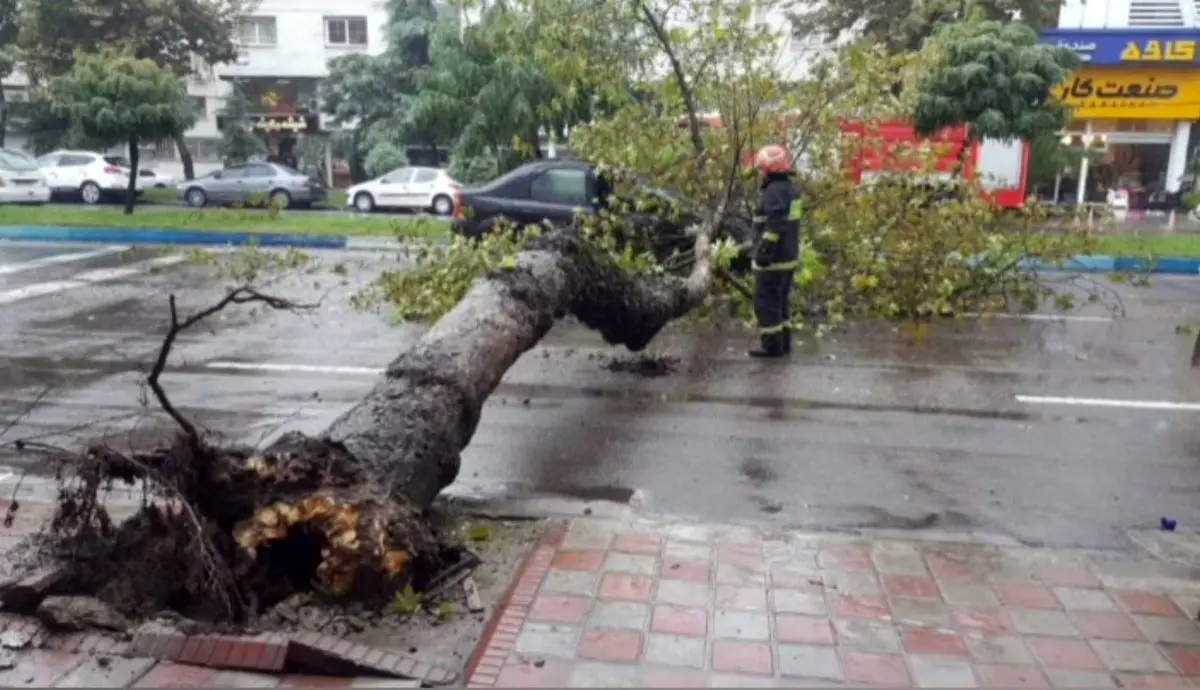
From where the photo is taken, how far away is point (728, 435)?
22.4 feet

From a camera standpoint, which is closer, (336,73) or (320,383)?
(320,383)

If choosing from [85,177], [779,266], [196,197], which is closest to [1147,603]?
[779,266]

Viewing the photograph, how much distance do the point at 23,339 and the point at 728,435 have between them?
6916 mm

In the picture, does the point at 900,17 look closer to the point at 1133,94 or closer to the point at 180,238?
the point at 1133,94

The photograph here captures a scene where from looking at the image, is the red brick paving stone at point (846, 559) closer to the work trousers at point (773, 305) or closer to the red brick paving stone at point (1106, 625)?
the red brick paving stone at point (1106, 625)

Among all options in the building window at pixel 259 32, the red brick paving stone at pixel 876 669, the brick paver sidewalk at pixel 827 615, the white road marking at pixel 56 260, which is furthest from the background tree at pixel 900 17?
the building window at pixel 259 32

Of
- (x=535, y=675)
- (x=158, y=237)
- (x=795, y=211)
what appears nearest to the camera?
(x=535, y=675)

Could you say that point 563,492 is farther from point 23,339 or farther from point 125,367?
point 23,339

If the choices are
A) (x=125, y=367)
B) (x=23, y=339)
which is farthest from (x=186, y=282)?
(x=125, y=367)

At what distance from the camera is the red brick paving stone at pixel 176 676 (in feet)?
11.3

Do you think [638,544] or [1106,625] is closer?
[1106,625]

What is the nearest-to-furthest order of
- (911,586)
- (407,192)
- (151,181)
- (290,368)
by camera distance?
(911,586)
(290,368)
(407,192)
(151,181)

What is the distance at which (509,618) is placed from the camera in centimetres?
400

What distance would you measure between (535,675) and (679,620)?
2.24ft
